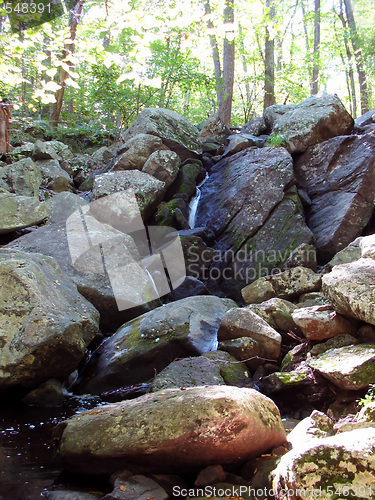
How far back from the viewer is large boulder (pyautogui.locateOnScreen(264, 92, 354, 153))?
11.6m

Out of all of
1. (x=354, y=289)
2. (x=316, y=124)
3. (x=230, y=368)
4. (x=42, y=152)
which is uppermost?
(x=316, y=124)

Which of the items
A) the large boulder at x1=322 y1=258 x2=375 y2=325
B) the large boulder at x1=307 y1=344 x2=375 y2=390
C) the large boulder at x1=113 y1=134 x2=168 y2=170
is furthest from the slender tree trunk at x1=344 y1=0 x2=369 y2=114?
the large boulder at x1=307 y1=344 x2=375 y2=390

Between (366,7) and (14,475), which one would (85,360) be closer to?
(14,475)

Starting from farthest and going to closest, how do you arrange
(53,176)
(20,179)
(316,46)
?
(316,46)
(53,176)
(20,179)

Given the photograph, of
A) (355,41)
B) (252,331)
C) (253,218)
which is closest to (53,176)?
(253,218)

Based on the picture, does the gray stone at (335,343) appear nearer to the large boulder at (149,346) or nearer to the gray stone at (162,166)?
the large boulder at (149,346)

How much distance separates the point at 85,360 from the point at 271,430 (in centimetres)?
414

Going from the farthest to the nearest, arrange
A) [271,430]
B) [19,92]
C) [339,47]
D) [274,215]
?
[339,47], [19,92], [274,215], [271,430]

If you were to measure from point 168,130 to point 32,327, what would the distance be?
9640 millimetres

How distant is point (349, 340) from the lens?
5426 mm

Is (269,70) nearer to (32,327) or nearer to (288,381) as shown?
(288,381)

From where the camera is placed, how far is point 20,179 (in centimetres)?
1013

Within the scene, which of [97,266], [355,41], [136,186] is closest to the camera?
[97,266]

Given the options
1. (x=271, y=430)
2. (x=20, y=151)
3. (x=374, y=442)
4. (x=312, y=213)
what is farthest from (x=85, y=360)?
(x=20, y=151)
